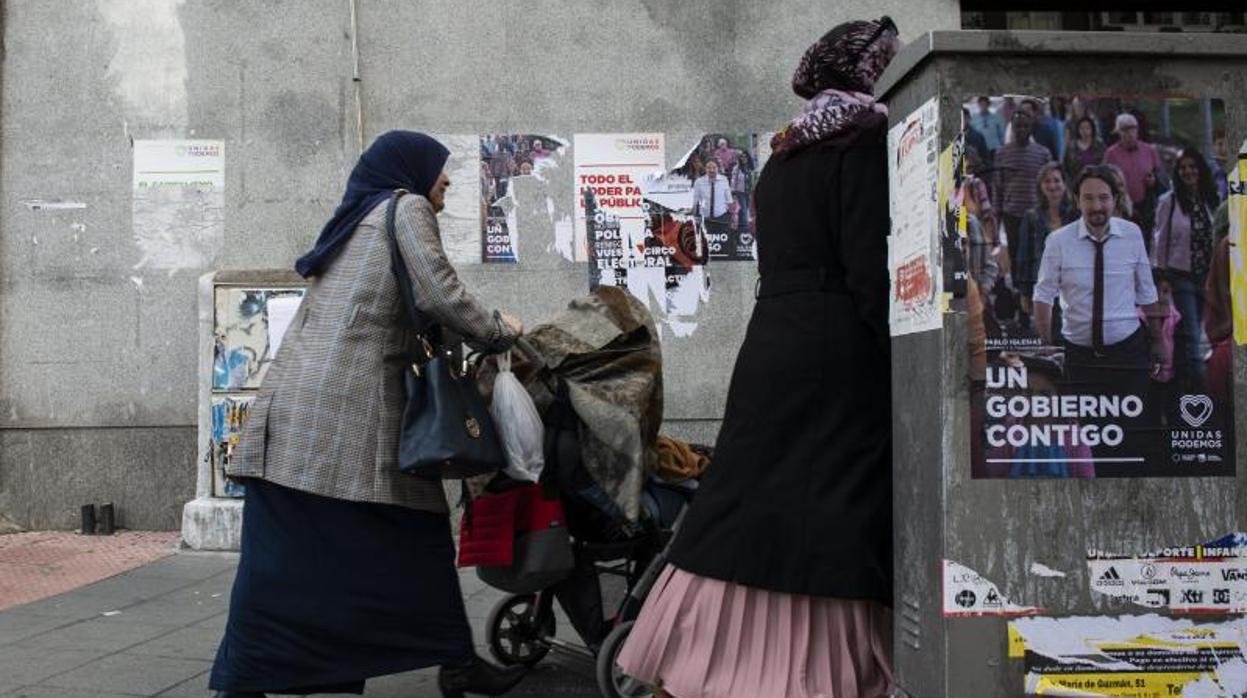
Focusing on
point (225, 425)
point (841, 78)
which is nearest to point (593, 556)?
point (841, 78)

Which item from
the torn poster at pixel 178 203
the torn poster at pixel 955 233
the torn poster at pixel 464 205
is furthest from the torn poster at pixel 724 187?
the torn poster at pixel 955 233

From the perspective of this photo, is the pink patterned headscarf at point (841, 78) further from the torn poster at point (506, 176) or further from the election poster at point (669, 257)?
the torn poster at point (506, 176)

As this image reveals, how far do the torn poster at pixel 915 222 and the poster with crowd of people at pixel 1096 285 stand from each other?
64 millimetres

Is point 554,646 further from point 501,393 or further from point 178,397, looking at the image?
point 178,397

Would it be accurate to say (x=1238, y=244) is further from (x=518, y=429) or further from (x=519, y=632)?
(x=519, y=632)

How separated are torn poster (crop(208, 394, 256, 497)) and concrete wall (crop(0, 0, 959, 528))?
0.75 meters

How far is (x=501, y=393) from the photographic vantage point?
393cm

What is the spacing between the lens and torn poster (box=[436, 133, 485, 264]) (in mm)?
7562

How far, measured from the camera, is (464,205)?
7.58m

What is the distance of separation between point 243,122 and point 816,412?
5.85 metres

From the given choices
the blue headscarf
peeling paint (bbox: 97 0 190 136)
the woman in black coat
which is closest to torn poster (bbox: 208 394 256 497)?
peeling paint (bbox: 97 0 190 136)

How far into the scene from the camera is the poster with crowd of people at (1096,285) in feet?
6.92

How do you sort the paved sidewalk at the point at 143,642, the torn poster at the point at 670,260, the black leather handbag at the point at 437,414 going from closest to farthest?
the black leather handbag at the point at 437,414 → the paved sidewalk at the point at 143,642 → the torn poster at the point at 670,260

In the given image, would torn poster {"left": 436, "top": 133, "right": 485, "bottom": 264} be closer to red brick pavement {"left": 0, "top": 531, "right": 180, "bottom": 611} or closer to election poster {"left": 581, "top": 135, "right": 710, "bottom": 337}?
election poster {"left": 581, "top": 135, "right": 710, "bottom": 337}
